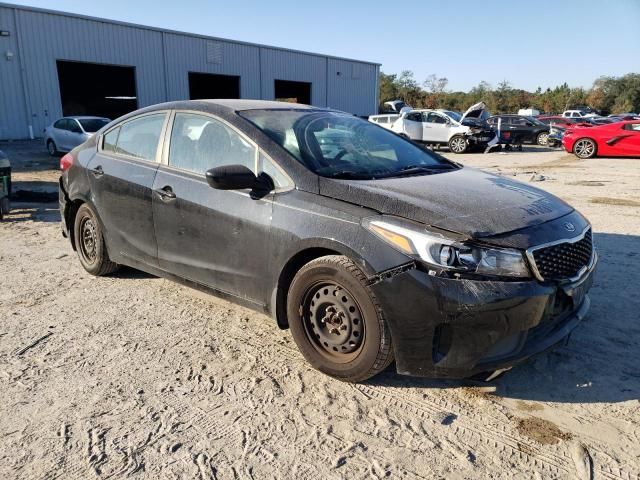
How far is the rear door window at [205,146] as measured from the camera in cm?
353

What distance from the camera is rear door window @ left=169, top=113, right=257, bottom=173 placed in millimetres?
3525

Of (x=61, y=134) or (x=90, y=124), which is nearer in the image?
(x=90, y=124)

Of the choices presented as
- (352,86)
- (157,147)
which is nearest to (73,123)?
(157,147)

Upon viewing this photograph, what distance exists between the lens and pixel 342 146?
145 inches

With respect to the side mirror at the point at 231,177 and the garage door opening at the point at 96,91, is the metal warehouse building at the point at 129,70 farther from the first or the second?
the side mirror at the point at 231,177

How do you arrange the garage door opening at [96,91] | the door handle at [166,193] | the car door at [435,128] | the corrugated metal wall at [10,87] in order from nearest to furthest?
the door handle at [166,193] → the corrugated metal wall at [10,87] → the car door at [435,128] → the garage door opening at [96,91]

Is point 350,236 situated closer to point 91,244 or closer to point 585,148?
Answer: point 91,244

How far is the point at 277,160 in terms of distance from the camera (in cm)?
332

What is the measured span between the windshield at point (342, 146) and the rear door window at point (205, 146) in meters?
0.19

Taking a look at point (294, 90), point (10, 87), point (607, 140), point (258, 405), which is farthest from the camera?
point (294, 90)

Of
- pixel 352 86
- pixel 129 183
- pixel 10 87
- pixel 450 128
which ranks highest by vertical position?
pixel 352 86

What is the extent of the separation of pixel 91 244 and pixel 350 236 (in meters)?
3.22

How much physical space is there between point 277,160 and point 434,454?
1989 mm

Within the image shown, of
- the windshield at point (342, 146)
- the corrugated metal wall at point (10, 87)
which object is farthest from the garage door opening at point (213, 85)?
the windshield at point (342, 146)
